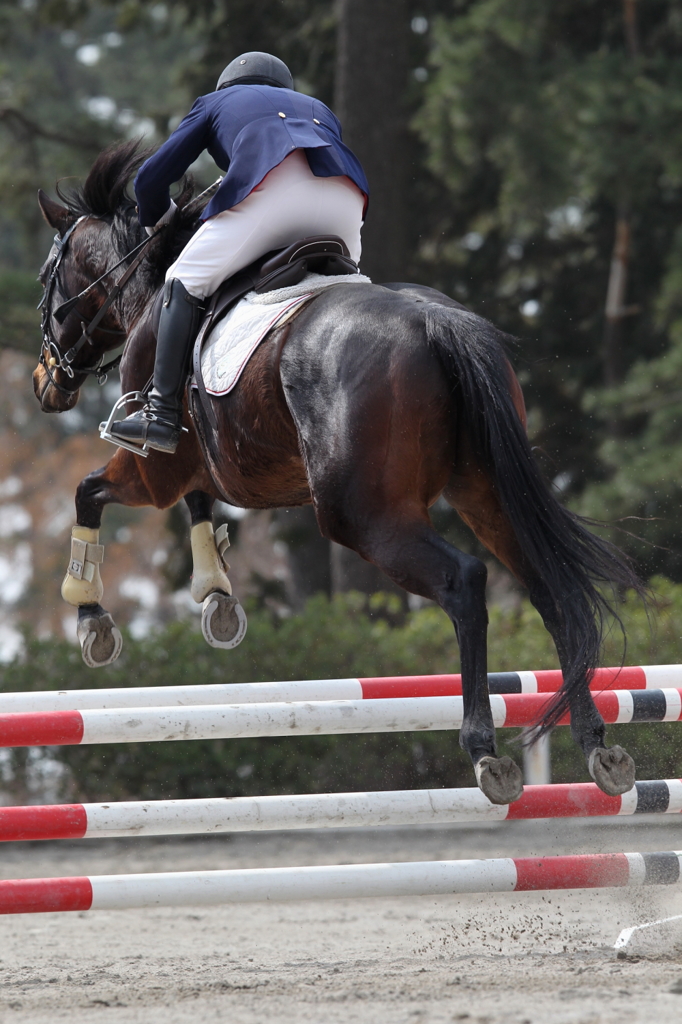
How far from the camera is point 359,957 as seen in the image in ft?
13.1

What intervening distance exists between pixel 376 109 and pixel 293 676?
4.80m

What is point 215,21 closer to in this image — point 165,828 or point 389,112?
point 389,112

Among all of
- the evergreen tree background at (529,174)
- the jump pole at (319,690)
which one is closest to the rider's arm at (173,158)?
the jump pole at (319,690)

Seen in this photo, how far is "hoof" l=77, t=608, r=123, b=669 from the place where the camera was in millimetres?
4480

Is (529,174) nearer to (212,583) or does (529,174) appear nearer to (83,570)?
(212,583)

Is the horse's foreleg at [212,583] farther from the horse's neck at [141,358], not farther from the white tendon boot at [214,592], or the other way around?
the horse's neck at [141,358]

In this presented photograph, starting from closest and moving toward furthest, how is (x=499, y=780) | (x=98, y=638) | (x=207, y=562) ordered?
1. (x=499, y=780)
2. (x=98, y=638)
3. (x=207, y=562)

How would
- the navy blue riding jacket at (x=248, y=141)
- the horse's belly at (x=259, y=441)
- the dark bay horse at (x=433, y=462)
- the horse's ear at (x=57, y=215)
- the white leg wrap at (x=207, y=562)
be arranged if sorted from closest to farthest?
the dark bay horse at (x=433, y=462), the horse's belly at (x=259, y=441), the navy blue riding jacket at (x=248, y=141), the white leg wrap at (x=207, y=562), the horse's ear at (x=57, y=215)

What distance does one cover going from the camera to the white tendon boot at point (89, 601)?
4.50 meters

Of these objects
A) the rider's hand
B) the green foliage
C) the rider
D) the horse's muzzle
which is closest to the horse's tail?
the rider

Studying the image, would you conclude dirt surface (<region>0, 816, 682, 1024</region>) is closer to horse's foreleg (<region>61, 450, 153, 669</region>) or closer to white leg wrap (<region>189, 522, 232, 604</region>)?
horse's foreleg (<region>61, 450, 153, 669</region>)

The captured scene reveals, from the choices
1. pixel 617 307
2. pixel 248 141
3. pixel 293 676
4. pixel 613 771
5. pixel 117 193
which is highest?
pixel 248 141

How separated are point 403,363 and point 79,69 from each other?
26.8m

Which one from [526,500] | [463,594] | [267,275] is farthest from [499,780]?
[267,275]
